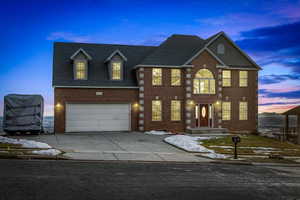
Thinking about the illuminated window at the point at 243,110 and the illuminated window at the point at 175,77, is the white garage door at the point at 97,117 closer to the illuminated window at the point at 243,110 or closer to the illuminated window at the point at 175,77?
the illuminated window at the point at 175,77

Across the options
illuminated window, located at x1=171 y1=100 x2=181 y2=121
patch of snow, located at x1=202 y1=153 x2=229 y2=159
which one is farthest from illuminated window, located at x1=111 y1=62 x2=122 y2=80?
patch of snow, located at x1=202 y1=153 x2=229 y2=159

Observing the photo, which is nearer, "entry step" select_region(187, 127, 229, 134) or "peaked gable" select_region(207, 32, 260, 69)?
"entry step" select_region(187, 127, 229, 134)

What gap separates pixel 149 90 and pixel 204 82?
5.36 m

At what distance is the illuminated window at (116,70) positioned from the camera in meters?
29.3

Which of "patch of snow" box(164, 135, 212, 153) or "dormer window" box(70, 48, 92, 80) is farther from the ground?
"dormer window" box(70, 48, 92, 80)

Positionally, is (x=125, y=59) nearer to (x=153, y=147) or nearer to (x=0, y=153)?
(x=153, y=147)

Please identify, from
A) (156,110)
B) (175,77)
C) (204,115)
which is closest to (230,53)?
(175,77)

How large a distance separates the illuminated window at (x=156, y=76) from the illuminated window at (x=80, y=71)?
633 cm

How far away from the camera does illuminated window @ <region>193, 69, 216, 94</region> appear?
29531mm

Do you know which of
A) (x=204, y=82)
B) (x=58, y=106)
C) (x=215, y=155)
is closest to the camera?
(x=215, y=155)

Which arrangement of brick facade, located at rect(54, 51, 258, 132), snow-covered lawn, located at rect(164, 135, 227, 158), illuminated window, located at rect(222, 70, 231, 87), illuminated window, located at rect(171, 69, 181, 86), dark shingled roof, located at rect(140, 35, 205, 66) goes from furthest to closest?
illuminated window, located at rect(222, 70, 231, 87) → illuminated window, located at rect(171, 69, 181, 86) → dark shingled roof, located at rect(140, 35, 205, 66) → brick facade, located at rect(54, 51, 258, 132) → snow-covered lawn, located at rect(164, 135, 227, 158)

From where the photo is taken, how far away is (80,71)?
Result: 1126 inches

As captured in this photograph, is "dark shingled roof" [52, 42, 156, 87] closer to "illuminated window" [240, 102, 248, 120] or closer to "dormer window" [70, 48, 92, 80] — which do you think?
"dormer window" [70, 48, 92, 80]

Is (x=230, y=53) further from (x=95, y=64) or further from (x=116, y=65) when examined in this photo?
(x=95, y=64)
